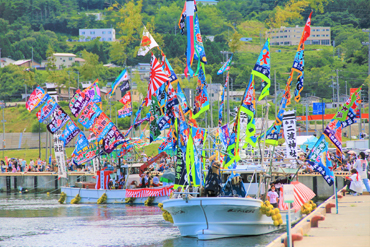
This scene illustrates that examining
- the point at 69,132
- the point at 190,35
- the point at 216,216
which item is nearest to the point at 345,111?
the point at 190,35

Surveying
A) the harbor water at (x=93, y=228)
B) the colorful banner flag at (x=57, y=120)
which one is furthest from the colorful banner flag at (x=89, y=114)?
the harbor water at (x=93, y=228)

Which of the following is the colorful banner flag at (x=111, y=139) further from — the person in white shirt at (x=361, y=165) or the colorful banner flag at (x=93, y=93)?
the person in white shirt at (x=361, y=165)

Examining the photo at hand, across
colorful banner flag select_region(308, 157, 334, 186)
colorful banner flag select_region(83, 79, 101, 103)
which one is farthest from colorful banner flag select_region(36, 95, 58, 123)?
colorful banner flag select_region(308, 157, 334, 186)

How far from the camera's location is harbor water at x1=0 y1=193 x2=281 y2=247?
22.7m

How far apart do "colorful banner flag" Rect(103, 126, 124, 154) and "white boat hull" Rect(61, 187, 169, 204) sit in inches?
131

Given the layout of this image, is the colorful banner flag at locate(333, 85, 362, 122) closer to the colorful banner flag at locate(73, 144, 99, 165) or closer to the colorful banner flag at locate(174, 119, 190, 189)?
the colorful banner flag at locate(174, 119, 190, 189)

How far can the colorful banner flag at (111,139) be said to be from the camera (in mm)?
37688

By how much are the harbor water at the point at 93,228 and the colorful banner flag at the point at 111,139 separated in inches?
158

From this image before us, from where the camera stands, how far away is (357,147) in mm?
55469

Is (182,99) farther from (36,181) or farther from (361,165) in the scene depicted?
(36,181)

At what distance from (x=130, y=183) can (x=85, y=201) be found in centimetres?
415

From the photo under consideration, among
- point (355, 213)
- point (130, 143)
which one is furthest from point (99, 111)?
point (355, 213)

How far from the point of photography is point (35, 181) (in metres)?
57.1

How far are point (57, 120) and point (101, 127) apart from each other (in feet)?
14.0
